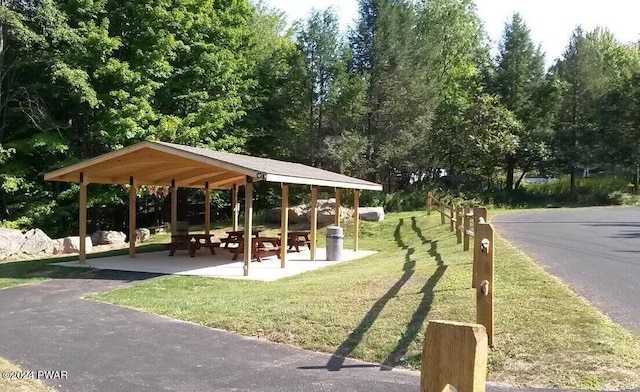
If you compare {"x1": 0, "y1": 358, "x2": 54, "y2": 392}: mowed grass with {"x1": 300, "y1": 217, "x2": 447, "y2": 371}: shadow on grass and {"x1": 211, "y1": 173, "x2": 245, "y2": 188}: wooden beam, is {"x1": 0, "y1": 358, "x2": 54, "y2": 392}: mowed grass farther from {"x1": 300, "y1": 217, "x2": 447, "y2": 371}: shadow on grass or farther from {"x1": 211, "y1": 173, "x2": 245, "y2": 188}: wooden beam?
{"x1": 211, "y1": 173, "x2": 245, "y2": 188}: wooden beam

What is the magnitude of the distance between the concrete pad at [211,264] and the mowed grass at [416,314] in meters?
1.55

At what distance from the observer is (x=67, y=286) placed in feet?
33.9

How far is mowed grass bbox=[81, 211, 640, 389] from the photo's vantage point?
16.6 ft

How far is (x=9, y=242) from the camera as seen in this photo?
15164mm

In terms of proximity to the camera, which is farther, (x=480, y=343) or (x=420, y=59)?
(x=420, y=59)

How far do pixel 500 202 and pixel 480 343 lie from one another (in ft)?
98.9

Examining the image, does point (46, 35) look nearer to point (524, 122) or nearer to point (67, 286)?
point (67, 286)

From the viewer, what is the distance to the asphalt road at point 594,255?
6706mm

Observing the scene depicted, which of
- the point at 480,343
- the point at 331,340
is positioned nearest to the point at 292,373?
the point at 331,340

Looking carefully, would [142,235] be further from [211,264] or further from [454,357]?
[454,357]

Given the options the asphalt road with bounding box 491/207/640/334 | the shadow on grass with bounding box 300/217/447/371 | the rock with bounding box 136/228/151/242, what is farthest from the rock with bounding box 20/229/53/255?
the asphalt road with bounding box 491/207/640/334

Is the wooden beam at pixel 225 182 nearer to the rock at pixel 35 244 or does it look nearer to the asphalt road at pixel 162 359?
the rock at pixel 35 244

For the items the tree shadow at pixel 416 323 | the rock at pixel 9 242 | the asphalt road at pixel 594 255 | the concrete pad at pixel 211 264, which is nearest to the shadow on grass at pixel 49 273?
the concrete pad at pixel 211 264

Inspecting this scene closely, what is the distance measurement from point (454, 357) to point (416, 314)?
15.5ft
